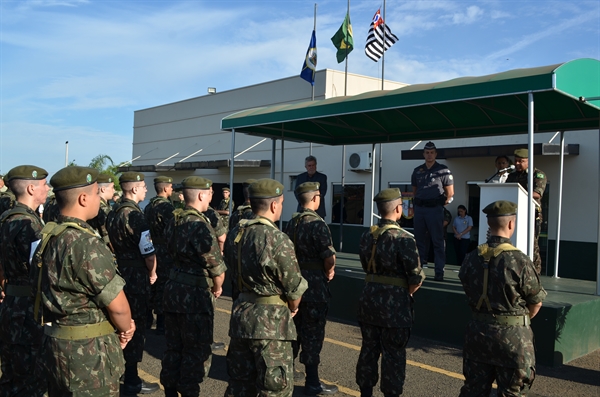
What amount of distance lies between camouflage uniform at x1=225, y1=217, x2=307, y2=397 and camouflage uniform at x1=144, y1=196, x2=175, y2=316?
10.6 feet

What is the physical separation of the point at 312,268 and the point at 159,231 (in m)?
2.56

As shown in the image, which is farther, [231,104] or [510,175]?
[231,104]

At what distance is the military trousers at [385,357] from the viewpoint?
15.3 feet

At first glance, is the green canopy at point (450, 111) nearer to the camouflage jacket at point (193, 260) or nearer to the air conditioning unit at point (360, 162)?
the air conditioning unit at point (360, 162)

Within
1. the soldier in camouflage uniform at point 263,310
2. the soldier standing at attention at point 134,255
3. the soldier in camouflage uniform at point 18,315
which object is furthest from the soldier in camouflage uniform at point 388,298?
the soldier in camouflage uniform at point 18,315

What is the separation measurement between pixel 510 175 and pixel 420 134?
329 cm

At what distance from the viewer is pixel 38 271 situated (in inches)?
127

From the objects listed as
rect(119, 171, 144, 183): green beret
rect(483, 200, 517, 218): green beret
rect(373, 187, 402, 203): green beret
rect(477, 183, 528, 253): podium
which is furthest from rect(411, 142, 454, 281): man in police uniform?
rect(119, 171, 144, 183): green beret

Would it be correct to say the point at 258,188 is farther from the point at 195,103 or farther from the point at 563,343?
the point at 195,103

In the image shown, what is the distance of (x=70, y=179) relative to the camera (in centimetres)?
320

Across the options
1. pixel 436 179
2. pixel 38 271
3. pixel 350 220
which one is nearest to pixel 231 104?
pixel 350 220

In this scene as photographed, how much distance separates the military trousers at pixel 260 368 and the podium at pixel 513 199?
3569 mm

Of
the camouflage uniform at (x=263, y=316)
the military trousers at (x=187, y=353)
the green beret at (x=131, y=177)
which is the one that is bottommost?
the military trousers at (x=187, y=353)

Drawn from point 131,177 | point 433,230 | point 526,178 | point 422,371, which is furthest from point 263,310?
point 526,178
